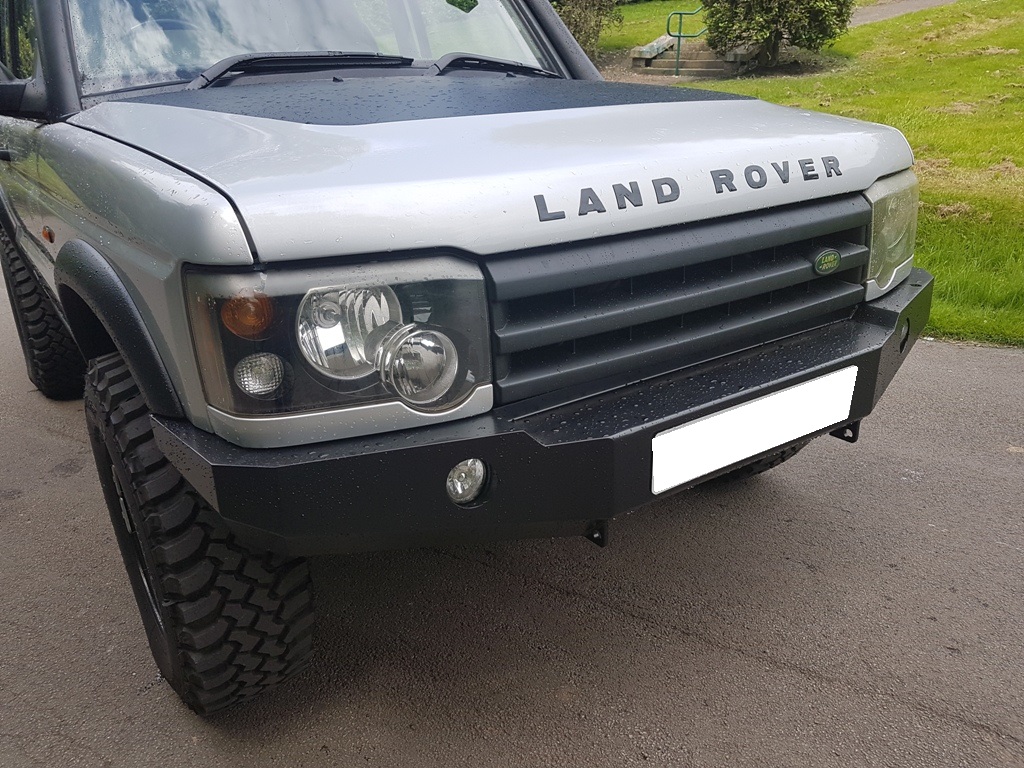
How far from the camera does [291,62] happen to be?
8.73 feet

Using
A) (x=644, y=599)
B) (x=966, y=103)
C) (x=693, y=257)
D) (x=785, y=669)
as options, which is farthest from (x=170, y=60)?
(x=966, y=103)

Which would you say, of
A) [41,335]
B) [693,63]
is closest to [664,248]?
[41,335]

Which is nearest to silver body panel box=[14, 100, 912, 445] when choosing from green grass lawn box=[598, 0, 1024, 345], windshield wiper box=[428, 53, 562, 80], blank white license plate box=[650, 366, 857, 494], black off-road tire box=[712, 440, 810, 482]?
blank white license plate box=[650, 366, 857, 494]

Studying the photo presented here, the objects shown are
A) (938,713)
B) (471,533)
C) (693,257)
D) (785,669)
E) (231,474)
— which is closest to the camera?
(231,474)

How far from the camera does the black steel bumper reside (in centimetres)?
158

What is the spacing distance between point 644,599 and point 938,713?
80 centimetres

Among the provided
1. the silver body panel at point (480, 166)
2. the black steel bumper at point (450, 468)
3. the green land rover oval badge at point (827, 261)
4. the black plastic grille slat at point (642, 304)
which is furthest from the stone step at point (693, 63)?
the black steel bumper at point (450, 468)

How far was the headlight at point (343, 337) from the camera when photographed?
1.55 metres

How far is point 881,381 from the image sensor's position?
224cm

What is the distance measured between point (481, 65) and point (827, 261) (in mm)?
1435

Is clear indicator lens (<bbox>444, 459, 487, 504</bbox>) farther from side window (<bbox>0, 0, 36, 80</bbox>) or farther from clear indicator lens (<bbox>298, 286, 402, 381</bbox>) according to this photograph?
side window (<bbox>0, 0, 36, 80</bbox>)

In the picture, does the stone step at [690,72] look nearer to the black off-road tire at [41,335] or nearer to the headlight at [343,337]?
the black off-road tire at [41,335]

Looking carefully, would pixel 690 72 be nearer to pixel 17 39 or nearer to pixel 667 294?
pixel 17 39

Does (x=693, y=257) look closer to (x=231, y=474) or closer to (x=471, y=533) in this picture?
(x=471, y=533)
